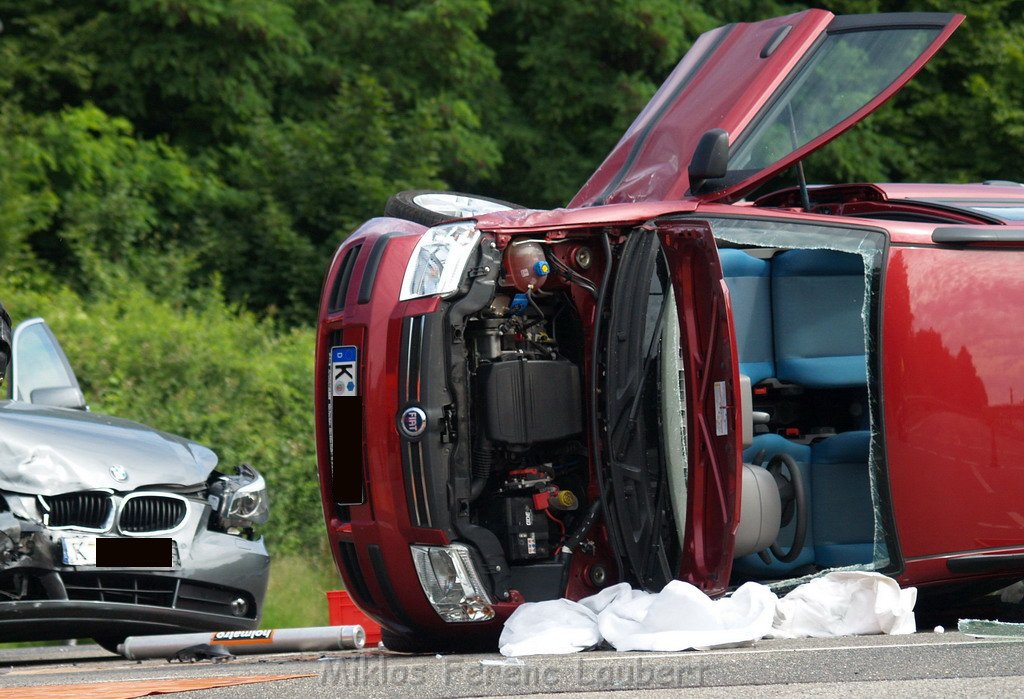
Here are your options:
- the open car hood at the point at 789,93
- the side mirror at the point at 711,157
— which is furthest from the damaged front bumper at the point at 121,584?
the side mirror at the point at 711,157

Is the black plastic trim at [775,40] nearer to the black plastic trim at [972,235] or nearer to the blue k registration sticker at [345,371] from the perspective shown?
the black plastic trim at [972,235]

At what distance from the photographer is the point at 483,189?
17578 mm

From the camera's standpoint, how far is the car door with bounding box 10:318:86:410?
724cm

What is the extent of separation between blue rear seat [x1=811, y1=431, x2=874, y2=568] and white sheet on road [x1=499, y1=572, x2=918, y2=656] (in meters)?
0.75

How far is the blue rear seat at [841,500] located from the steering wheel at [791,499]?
0.14 metres

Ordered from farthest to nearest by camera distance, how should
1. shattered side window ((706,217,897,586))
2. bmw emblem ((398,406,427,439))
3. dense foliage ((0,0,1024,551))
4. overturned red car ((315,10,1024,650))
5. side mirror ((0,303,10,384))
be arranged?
dense foliage ((0,0,1024,551)) → side mirror ((0,303,10,384)) → shattered side window ((706,217,897,586)) → overturned red car ((315,10,1024,650)) → bmw emblem ((398,406,427,439))

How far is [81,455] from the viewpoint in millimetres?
6418

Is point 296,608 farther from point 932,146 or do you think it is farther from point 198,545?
point 932,146

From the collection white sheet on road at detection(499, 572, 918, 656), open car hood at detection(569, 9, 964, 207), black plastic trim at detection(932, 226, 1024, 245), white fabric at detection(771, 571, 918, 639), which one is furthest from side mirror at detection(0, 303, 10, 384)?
black plastic trim at detection(932, 226, 1024, 245)

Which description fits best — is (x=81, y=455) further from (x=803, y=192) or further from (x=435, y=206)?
(x=803, y=192)

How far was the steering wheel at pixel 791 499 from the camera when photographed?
643 centimetres

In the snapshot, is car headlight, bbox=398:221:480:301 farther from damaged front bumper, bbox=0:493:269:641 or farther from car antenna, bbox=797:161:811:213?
car antenna, bbox=797:161:811:213

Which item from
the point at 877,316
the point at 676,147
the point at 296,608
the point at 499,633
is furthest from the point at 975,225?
the point at 296,608

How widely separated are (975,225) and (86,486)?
3.76 m
